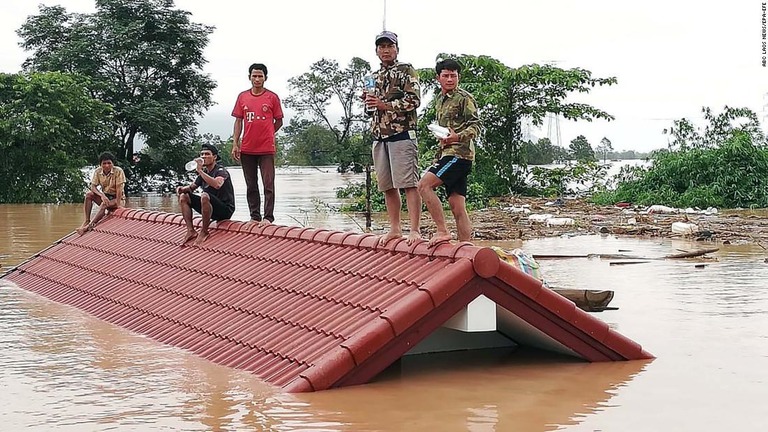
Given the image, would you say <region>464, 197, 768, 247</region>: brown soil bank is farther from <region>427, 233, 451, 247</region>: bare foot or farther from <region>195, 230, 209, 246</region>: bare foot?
<region>427, 233, 451, 247</region>: bare foot

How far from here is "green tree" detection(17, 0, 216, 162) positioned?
138 ft

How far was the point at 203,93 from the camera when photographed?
44.3 metres

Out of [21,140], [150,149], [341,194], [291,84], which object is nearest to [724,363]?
[341,194]

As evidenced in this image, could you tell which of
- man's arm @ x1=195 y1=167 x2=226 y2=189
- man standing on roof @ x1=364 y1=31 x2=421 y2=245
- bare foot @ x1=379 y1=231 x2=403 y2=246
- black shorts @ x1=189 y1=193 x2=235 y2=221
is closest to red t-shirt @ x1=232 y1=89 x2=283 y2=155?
man's arm @ x1=195 y1=167 x2=226 y2=189

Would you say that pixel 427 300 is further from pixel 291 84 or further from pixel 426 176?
pixel 291 84

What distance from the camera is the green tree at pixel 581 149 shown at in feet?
111

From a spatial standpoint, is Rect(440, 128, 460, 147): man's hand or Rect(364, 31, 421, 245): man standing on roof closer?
Rect(440, 128, 460, 147): man's hand

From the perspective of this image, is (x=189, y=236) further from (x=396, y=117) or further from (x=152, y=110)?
(x=152, y=110)

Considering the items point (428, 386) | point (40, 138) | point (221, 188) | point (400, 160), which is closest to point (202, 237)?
point (221, 188)

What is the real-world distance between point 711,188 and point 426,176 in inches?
841

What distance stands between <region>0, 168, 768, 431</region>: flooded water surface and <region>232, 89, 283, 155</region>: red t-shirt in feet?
8.56

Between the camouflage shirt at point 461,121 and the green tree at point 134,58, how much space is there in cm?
3474

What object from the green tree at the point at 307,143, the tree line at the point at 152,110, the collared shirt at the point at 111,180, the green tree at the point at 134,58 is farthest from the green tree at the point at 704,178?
the green tree at the point at 307,143

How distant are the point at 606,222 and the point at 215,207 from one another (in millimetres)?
13162
